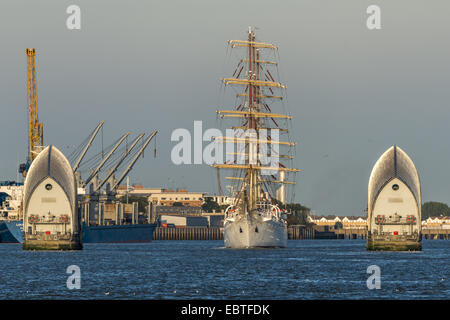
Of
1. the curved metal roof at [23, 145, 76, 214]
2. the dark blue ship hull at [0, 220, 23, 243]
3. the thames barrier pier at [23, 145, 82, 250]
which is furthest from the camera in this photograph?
the dark blue ship hull at [0, 220, 23, 243]

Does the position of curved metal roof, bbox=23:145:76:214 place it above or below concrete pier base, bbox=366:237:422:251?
above

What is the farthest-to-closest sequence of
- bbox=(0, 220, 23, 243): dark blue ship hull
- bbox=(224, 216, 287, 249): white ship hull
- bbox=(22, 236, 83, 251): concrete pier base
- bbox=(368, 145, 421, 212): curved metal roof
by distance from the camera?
bbox=(0, 220, 23, 243): dark blue ship hull < bbox=(224, 216, 287, 249): white ship hull < bbox=(22, 236, 83, 251): concrete pier base < bbox=(368, 145, 421, 212): curved metal roof

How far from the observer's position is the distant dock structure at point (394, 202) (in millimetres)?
115125

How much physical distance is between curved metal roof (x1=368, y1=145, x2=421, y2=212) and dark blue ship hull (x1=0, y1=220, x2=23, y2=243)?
8942 centimetres

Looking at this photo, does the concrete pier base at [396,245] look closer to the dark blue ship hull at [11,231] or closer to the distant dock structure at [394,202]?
the distant dock structure at [394,202]

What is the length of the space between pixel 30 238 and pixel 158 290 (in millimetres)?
66215

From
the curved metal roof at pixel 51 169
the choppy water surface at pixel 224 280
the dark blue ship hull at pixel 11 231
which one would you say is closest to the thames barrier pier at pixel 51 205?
the curved metal roof at pixel 51 169

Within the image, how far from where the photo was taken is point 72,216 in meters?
120

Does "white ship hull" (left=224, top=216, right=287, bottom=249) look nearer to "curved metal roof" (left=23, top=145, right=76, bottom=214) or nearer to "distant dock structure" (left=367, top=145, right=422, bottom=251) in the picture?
"distant dock structure" (left=367, top=145, right=422, bottom=251)

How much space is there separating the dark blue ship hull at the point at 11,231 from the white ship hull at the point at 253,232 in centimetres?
6021

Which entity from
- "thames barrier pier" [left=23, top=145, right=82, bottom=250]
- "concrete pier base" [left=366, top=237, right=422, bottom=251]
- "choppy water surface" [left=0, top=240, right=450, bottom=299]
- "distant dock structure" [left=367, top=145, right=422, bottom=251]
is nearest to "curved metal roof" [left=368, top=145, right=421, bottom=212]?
"distant dock structure" [left=367, top=145, right=422, bottom=251]

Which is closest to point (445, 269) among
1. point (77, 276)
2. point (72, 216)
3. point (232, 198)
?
point (77, 276)

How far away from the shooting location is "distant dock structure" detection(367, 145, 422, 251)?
115125mm

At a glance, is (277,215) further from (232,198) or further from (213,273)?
(213,273)
